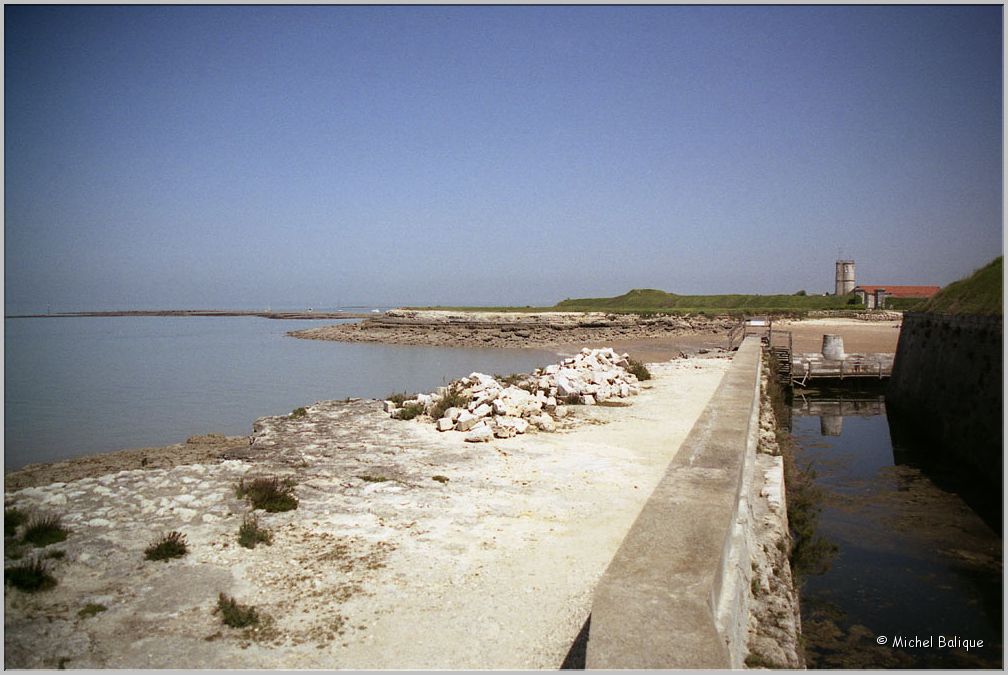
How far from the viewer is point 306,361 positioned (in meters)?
32.7

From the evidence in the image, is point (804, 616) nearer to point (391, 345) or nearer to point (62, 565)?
point (62, 565)

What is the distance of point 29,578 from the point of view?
4602mm

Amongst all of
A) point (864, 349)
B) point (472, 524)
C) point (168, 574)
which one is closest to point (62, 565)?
point (168, 574)

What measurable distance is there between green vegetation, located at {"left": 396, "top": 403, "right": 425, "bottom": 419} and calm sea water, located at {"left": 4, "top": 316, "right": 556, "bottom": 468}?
4.79 metres

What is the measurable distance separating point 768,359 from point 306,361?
2288cm

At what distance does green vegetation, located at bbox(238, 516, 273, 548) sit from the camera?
5446 mm

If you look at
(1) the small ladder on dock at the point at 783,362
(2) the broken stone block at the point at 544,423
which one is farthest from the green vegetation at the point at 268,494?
(1) the small ladder on dock at the point at 783,362

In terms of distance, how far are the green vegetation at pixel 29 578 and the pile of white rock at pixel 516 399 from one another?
19.3 ft

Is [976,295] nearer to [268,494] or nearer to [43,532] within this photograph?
[268,494]

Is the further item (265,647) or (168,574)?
(168,574)

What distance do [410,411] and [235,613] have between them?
7.61m

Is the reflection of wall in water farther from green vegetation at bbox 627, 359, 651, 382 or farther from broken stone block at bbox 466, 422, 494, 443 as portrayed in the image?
broken stone block at bbox 466, 422, 494, 443

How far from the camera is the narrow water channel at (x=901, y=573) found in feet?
19.7

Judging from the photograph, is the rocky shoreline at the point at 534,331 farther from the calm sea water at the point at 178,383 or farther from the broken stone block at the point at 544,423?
the broken stone block at the point at 544,423
